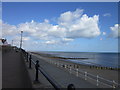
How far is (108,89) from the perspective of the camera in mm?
11500

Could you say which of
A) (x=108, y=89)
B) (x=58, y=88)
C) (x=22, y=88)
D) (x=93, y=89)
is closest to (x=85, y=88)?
(x=93, y=89)

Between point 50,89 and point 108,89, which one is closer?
point 50,89

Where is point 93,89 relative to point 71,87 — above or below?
below

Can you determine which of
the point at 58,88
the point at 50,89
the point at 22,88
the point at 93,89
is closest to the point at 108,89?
the point at 93,89

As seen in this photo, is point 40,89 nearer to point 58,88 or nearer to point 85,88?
point 58,88

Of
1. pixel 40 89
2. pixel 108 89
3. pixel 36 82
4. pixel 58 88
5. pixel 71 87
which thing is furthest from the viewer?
pixel 108 89

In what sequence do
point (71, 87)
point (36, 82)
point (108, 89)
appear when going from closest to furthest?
point (71, 87)
point (36, 82)
point (108, 89)

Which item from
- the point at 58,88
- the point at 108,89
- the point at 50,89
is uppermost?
the point at 58,88

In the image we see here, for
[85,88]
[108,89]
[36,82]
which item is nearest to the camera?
[36,82]

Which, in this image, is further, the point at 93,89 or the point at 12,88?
the point at 93,89

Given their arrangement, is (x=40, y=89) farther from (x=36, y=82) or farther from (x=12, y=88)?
(x=12, y=88)

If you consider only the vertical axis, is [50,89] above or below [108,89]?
above

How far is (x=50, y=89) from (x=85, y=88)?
15.4 feet

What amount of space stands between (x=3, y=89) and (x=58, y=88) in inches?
200
